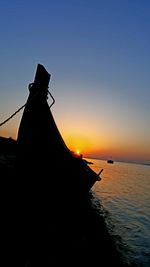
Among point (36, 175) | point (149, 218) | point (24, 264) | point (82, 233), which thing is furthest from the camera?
point (149, 218)

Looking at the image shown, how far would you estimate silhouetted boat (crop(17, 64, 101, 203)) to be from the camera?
777cm

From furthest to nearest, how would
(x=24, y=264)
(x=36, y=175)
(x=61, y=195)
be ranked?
(x=61, y=195)
(x=36, y=175)
(x=24, y=264)

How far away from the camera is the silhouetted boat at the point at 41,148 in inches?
306

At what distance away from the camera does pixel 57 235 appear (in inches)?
433

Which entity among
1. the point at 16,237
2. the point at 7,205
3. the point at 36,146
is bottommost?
the point at 16,237

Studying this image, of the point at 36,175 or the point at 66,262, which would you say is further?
the point at 66,262

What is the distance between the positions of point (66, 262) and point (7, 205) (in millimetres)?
3220

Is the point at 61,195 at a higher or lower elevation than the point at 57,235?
higher

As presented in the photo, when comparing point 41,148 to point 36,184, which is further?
point 41,148

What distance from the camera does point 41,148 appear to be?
789 cm

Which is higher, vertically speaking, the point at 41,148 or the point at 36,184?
the point at 41,148

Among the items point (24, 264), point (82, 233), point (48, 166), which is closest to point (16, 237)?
point (24, 264)

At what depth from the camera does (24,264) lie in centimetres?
703

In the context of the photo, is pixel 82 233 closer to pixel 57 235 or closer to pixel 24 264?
pixel 57 235
